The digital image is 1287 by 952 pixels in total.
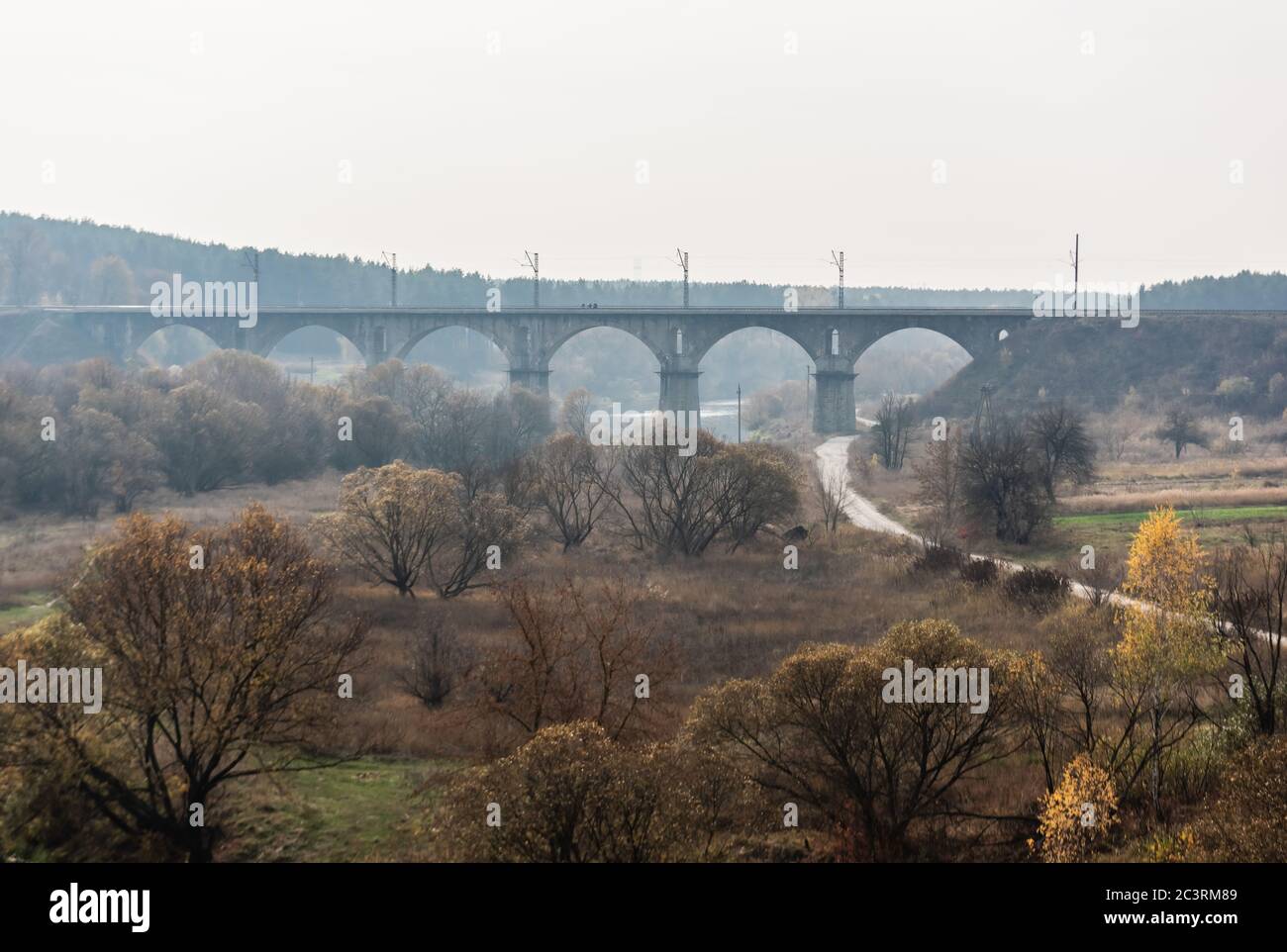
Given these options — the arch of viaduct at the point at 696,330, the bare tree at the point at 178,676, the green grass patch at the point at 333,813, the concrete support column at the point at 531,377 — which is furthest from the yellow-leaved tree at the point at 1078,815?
the concrete support column at the point at 531,377

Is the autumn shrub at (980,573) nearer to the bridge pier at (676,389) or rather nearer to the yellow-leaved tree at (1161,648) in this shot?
the yellow-leaved tree at (1161,648)

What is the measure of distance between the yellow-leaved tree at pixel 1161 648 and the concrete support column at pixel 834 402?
8512 cm

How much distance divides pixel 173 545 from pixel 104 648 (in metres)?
2.51

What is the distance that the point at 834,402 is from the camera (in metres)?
111

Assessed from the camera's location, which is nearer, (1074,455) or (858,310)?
(1074,455)

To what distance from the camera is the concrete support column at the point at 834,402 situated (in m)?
110

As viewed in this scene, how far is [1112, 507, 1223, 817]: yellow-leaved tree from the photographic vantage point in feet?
70.2

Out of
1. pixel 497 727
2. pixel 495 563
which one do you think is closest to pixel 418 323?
pixel 495 563

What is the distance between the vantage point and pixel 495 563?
1662 inches

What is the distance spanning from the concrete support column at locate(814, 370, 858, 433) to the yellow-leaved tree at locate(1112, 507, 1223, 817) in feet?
279

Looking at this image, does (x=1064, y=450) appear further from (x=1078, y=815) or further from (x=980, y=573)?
(x=1078, y=815)

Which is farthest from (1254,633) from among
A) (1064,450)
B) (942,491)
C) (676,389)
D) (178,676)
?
(676,389)
